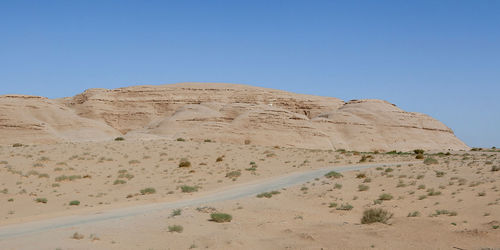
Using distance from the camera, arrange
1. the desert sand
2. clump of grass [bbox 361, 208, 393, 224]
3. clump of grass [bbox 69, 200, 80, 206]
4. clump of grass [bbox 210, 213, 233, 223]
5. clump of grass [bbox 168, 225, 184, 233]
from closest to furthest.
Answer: the desert sand < clump of grass [bbox 168, 225, 184, 233] < clump of grass [bbox 361, 208, 393, 224] < clump of grass [bbox 210, 213, 233, 223] < clump of grass [bbox 69, 200, 80, 206]

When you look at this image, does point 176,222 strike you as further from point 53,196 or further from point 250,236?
point 53,196

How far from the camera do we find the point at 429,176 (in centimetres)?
2267

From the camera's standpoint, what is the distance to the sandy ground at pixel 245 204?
424 inches

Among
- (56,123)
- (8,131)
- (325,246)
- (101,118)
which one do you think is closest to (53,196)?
(325,246)

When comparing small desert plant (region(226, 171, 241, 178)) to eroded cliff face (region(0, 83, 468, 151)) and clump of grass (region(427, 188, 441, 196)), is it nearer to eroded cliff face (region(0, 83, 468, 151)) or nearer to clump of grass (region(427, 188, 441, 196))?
clump of grass (region(427, 188, 441, 196))

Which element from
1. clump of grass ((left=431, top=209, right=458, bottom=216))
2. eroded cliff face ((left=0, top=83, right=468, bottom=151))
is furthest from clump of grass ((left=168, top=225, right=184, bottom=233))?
eroded cliff face ((left=0, top=83, right=468, bottom=151))

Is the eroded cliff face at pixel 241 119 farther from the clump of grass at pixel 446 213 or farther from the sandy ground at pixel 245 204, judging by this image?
the clump of grass at pixel 446 213

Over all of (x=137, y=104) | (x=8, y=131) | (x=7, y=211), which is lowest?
(x=7, y=211)

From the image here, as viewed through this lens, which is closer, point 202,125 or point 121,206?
point 121,206

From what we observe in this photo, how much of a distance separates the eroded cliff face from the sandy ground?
3407cm

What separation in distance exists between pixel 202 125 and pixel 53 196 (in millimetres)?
49327

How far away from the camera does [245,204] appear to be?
16453 mm

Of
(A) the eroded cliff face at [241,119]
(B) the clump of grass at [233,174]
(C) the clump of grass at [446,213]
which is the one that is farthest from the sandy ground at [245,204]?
(A) the eroded cliff face at [241,119]

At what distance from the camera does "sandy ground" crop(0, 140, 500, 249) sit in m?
10.8
